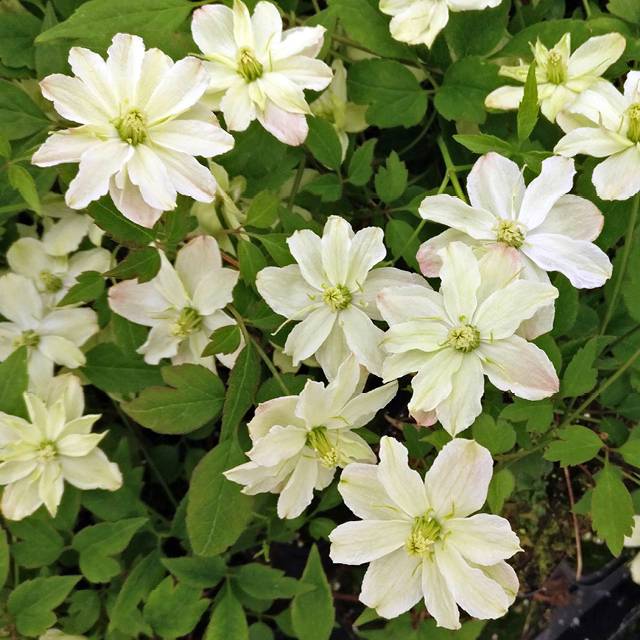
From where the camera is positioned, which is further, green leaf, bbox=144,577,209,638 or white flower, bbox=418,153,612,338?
green leaf, bbox=144,577,209,638

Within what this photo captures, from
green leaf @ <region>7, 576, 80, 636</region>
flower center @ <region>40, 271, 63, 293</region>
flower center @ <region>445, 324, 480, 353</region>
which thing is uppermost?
flower center @ <region>445, 324, 480, 353</region>

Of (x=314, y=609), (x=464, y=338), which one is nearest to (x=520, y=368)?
(x=464, y=338)

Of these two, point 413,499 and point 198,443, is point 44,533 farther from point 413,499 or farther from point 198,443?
point 413,499

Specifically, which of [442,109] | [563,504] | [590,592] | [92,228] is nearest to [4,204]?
[92,228]

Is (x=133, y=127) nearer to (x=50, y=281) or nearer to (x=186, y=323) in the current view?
(x=186, y=323)

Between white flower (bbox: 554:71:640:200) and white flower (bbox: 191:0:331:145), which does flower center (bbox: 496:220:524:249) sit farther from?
white flower (bbox: 191:0:331:145)

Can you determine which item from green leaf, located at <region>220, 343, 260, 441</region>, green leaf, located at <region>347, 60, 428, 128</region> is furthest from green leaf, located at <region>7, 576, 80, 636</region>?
green leaf, located at <region>347, 60, 428, 128</region>

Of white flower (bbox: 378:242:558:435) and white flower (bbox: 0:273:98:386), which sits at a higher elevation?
white flower (bbox: 378:242:558:435)
